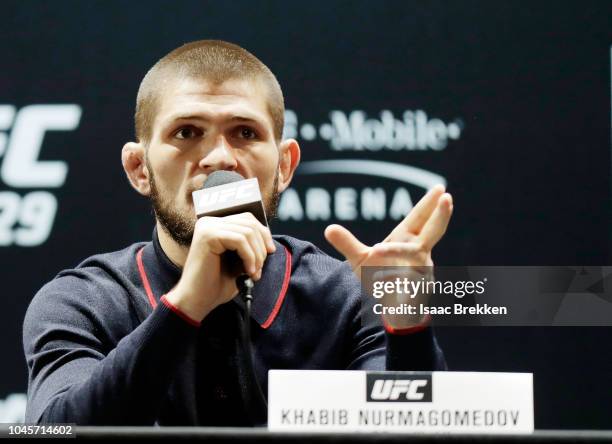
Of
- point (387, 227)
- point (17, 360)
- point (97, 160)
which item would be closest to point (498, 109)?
point (387, 227)

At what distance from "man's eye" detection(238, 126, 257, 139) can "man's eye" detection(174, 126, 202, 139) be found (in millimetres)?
75

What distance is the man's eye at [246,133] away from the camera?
1624mm

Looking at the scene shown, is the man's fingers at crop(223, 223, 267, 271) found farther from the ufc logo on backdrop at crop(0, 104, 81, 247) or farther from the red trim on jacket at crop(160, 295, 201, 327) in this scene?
the ufc logo on backdrop at crop(0, 104, 81, 247)

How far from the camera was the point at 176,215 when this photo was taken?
1604mm

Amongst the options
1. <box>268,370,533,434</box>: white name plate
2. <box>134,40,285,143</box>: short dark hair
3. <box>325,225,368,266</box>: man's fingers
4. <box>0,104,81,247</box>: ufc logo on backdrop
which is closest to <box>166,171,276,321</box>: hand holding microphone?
<box>325,225,368,266</box>: man's fingers

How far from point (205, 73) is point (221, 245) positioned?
0.56 m

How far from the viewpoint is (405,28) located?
249cm

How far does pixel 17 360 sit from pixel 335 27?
1.28 metres

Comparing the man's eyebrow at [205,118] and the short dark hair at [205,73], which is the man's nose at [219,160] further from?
the short dark hair at [205,73]

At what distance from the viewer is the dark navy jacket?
1.23 metres

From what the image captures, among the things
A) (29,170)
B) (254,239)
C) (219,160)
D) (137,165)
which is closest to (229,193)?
(254,239)

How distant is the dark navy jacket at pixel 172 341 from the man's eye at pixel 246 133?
0.25 meters

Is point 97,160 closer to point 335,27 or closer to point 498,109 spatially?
point 335,27

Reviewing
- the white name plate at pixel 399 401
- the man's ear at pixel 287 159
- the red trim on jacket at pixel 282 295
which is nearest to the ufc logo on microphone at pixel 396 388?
the white name plate at pixel 399 401
